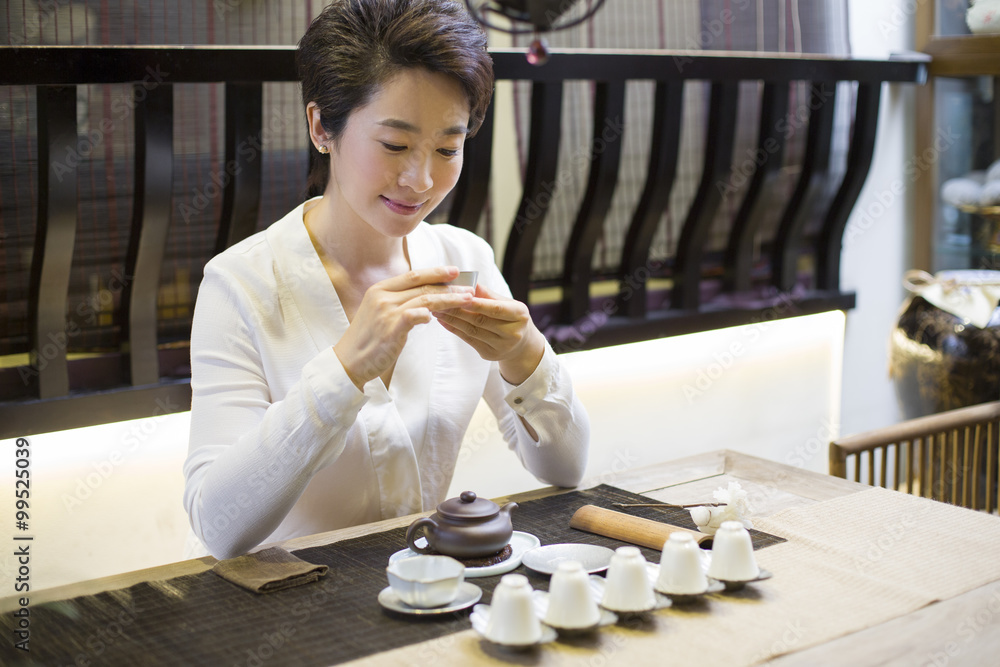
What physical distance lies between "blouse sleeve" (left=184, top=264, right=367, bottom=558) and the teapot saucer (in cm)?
20

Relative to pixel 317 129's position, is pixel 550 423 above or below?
below

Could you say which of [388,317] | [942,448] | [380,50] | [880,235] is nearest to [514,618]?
[388,317]

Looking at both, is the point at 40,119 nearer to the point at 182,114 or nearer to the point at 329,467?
the point at 182,114

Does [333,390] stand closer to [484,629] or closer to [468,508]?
[468,508]

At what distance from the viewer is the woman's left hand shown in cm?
165

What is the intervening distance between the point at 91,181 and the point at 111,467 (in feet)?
2.37

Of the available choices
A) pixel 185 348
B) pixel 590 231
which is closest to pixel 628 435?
pixel 590 231

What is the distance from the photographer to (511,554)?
156 centimetres

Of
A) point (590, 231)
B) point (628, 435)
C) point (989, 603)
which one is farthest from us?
point (628, 435)

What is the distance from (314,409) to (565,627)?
0.53 m

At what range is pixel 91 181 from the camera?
2.49 meters

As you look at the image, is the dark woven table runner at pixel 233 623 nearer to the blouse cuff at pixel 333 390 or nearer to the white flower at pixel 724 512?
the white flower at pixel 724 512

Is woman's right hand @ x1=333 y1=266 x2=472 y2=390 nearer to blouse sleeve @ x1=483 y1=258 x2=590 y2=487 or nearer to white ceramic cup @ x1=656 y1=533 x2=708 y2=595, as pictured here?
blouse sleeve @ x1=483 y1=258 x2=590 y2=487

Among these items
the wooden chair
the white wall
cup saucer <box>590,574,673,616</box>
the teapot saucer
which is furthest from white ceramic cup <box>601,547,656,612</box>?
the white wall
